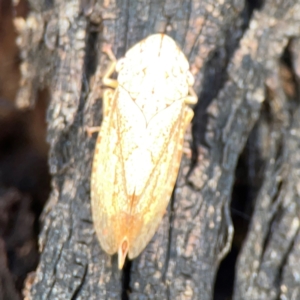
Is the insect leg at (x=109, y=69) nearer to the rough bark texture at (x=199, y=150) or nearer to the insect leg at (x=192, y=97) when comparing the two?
the rough bark texture at (x=199, y=150)

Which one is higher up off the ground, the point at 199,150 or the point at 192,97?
the point at 192,97

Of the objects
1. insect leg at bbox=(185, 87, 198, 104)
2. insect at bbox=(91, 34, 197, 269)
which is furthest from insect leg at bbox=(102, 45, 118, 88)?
insect leg at bbox=(185, 87, 198, 104)

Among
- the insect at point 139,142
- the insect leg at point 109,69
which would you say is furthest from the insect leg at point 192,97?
the insect leg at point 109,69

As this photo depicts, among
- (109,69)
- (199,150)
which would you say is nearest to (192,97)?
(199,150)

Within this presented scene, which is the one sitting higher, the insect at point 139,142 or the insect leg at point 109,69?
the insect leg at point 109,69

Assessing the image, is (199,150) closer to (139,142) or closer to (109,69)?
(139,142)

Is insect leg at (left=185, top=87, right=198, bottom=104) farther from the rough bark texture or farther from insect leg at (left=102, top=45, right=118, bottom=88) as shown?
insect leg at (left=102, top=45, right=118, bottom=88)
